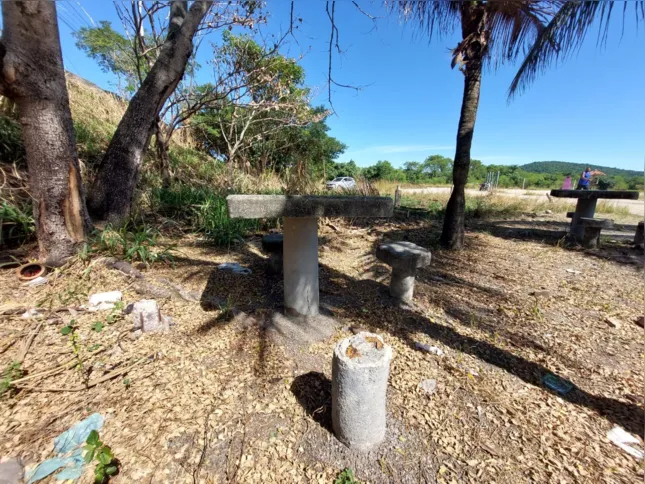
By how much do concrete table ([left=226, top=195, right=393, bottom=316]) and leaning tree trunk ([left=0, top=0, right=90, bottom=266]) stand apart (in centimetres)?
224

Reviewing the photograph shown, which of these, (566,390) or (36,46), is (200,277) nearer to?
(36,46)

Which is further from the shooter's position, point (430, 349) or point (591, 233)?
point (591, 233)

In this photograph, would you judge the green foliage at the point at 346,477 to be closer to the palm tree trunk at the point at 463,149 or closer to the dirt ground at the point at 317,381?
the dirt ground at the point at 317,381

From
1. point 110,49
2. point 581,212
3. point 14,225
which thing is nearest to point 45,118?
point 14,225

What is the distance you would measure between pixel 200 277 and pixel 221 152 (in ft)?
30.6

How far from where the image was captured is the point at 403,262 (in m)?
2.58

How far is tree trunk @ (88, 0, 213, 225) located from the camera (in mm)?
3514

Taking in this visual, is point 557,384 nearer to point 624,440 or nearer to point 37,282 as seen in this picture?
point 624,440

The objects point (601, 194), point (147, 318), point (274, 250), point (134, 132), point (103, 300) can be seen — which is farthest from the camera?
point (601, 194)

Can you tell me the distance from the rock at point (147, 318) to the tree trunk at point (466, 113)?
411 cm

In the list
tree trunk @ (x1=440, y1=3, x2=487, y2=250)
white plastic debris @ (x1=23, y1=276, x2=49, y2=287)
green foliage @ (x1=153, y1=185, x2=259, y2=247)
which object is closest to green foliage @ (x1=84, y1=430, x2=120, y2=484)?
white plastic debris @ (x1=23, y1=276, x2=49, y2=287)

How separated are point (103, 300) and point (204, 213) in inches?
107

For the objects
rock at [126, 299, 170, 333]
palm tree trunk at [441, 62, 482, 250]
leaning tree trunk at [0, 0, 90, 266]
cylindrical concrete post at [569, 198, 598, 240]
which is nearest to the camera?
rock at [126, 299, 170, 333]

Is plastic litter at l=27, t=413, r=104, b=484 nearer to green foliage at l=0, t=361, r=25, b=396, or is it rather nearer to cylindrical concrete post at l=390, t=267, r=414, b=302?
green foliage at l=0, t=361, r=25, b=396
